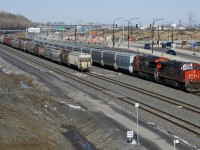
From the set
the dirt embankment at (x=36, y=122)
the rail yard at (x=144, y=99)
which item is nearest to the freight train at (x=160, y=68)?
the rail yard at (x=144, y=99)

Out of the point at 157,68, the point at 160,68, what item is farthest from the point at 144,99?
the point at 157,68

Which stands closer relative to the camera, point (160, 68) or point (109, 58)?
point (160, 68)

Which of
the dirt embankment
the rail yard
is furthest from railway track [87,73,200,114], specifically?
the dirt embankment

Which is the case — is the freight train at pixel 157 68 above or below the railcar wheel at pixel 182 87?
above

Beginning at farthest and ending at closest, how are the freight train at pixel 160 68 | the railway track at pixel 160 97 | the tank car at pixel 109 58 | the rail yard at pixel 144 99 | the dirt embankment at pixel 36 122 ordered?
the tank car at pixel 109 58
the freight train at pixel 160 68
the railway track at pixel 160 97
the rail yard at pixel 144 99
the dirt embankment at pixel 36 122

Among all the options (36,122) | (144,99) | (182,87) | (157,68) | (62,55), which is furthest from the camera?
(62,55)

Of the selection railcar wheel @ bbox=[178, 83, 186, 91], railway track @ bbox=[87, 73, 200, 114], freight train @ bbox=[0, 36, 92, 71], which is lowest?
railway track @ bbox=[87, 73, 200, 114]

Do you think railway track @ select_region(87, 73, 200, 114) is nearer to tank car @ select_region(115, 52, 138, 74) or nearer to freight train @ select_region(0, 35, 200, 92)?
freight train @ select_region(0, 35, 200, 92)

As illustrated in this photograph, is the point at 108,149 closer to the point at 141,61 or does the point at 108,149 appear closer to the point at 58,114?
the point at 58,114

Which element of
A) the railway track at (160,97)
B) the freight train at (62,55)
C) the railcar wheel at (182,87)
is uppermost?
the freight train at (62,55)

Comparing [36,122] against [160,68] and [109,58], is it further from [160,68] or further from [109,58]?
[109,58]

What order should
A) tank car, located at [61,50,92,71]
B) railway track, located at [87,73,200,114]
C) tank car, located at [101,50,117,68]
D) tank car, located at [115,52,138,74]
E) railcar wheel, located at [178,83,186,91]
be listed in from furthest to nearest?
1. tank car, located at [101,50,117,68]
2. tank car, located at [61,50,92,71]
3. tank car, located at [115,52,138,74]
4. railcar wheel, located at [178,83,186,91]
5. railway track, located at [87,73,200,114]

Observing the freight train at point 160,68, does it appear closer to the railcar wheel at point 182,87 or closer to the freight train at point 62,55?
the railcar wheel at point 182,87

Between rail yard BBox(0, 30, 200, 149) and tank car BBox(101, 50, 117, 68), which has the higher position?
tank car BBox(101, 50, 117, 68)
